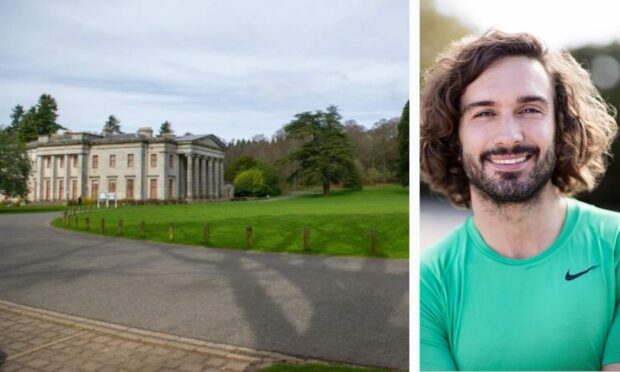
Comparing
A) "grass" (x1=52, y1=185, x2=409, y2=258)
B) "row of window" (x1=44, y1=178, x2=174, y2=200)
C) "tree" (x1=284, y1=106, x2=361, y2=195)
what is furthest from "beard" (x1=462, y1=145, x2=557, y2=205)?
"row of window" (x1=44, y1=178, x2=174, y2=200)

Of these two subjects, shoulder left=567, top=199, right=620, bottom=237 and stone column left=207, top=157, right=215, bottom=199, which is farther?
stone column left=207, top=157, right=215, bottom=199

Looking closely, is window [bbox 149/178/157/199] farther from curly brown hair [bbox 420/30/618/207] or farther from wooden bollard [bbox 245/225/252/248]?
curly brown hair [bbox 420/30/618/207]

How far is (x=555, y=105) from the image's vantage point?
5.97ft

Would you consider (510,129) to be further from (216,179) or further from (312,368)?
(216,179)

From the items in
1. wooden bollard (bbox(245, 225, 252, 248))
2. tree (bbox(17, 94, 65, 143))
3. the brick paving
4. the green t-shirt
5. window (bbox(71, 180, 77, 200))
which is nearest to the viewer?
the green t-shirt

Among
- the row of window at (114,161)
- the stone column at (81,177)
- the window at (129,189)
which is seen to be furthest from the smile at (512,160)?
the stone column at (81,177)

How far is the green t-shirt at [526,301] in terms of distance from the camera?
70.3 inches

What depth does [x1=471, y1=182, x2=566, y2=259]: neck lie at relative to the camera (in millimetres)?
1869

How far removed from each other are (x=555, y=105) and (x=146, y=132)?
11.5 feet

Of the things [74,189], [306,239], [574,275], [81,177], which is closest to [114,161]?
[81,177]

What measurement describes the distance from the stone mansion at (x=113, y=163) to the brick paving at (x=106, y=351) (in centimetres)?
125

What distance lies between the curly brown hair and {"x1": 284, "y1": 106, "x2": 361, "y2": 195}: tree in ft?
7.05

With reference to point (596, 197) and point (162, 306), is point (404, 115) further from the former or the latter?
point (162, 306)

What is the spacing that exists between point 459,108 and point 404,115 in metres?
1.66
